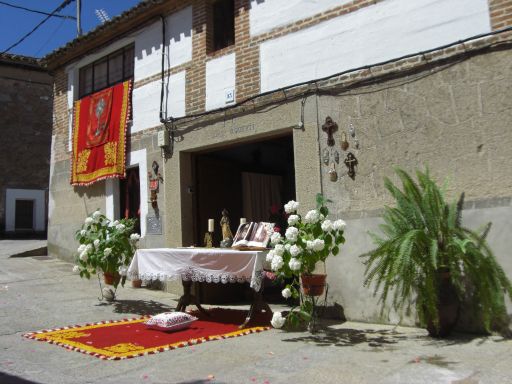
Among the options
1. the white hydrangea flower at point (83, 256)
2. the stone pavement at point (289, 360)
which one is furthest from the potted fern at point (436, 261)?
the white hydrangea flower at point (83, 256)

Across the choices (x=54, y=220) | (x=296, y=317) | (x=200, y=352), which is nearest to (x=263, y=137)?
(x=296, y=317)

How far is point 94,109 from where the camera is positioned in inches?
395

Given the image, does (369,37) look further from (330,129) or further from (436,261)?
(436,261)

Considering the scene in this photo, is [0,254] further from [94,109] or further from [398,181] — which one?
[398,181]

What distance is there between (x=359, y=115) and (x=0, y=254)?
32.2 ft

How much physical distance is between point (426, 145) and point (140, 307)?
14.3 ft

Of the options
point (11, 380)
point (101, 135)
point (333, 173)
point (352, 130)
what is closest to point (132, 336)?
point (11, 380)

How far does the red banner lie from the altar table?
3.42 metres

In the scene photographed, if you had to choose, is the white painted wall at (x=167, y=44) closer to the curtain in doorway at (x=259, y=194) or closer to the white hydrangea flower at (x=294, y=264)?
the curtain in doorway at (x=259, y=194)

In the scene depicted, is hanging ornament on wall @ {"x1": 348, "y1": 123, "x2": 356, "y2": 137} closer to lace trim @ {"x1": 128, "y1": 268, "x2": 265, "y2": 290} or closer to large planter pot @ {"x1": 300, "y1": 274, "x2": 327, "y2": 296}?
large planter pot @ {"x1": 300, "y1": 274, "x2": 327, "y2": 296}

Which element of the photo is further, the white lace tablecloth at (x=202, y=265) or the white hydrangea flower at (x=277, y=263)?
the white lace tablecloth at (x=202, y=265)

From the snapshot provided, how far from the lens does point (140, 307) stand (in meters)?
6.88

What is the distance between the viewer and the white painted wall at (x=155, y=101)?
27.1ft

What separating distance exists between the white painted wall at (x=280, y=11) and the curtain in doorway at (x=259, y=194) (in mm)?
2802
